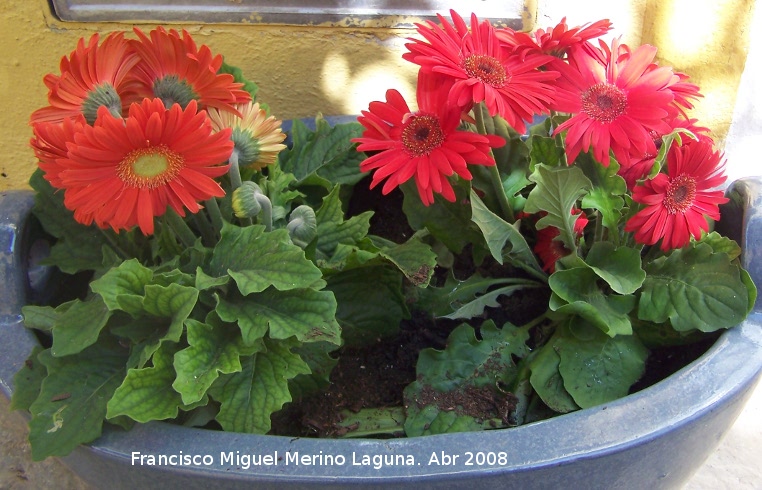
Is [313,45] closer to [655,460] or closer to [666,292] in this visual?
[666,292]

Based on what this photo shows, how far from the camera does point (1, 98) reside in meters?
1.36

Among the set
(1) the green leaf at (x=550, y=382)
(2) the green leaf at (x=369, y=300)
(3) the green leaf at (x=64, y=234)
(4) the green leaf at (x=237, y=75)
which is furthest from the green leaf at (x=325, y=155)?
(1) the green leaf at (x=550, y=382)

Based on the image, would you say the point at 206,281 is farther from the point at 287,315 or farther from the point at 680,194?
the point at 680,194

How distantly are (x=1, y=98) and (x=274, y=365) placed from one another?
92 cm

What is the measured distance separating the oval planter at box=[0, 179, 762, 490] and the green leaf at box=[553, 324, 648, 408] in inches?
4.3

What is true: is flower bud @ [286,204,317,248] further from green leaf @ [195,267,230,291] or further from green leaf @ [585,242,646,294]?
green leaf @ [585,242,646,294]

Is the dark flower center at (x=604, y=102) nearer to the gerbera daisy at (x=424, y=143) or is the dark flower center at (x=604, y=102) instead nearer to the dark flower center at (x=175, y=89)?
the gerbera daisy at (x=424, y=143)

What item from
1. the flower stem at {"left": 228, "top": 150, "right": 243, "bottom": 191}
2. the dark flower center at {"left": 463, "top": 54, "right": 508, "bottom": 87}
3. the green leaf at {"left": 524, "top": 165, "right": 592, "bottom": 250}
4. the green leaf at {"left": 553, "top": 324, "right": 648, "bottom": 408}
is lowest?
the green leaf at {"left": 553, "top": 324, "right": 648, "bottom": 408}

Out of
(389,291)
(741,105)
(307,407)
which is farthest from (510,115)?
(741,105)

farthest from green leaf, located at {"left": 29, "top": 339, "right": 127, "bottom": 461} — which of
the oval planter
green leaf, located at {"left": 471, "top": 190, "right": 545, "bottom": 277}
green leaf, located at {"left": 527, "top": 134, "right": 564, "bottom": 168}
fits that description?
green leaf, located at {"left": 527, "top": 134, "right": 564, "bottom": 168}

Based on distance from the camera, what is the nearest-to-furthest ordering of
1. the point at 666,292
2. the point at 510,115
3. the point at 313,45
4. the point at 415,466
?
the point at 415,466, the point at 510,115, the point at 666,292, the point at 313,45

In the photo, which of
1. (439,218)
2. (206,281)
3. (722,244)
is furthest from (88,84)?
(722,244)

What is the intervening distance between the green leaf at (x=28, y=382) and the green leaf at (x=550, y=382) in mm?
605

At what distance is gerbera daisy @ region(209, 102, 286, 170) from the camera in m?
0.88
